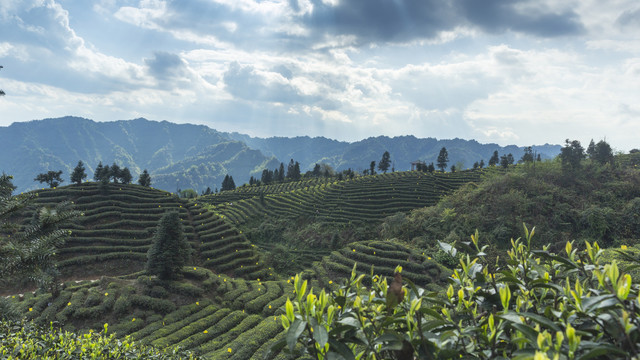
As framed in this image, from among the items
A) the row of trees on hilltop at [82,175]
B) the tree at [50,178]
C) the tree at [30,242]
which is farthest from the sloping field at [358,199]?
the tree at [30,242]

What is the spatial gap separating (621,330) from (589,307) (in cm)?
13

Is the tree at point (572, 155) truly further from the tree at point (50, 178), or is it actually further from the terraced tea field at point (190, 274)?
the tree at point (50, 178)

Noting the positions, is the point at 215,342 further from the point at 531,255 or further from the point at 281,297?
the point at 531,255

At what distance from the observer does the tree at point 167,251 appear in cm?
2005

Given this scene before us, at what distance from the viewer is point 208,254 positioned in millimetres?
28484

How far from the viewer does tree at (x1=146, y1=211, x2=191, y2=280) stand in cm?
2005

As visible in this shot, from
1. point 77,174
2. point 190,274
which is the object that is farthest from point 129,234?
point 77,174

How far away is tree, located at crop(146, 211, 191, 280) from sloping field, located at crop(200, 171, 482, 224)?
26872mm

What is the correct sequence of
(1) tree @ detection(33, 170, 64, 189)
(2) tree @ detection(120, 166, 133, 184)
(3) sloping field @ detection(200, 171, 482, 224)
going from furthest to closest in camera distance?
(3) sloping field @ detection(200, 171, 482, 224)
(2) tree @ detection(120, 166, 133, 184)
(1) tree @ detection(33, 170, 64, 189)

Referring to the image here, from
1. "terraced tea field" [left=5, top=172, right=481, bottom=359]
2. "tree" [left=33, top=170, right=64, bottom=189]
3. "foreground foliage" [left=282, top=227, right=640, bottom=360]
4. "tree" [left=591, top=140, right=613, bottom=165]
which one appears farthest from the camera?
"tree" [left=591, top=140, right=613, bottom=165]

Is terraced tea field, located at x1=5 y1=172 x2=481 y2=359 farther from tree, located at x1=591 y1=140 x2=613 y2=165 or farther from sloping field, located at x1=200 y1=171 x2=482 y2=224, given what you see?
tree, located at x1=591 y1=140 x2=613 y2=165

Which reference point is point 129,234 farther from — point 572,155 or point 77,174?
point 572,155

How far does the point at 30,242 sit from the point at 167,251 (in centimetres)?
1723

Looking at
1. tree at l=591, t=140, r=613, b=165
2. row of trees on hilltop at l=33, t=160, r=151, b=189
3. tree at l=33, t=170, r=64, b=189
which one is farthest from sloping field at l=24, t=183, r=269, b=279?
tree at l=591, t=140, r=613, b=165
